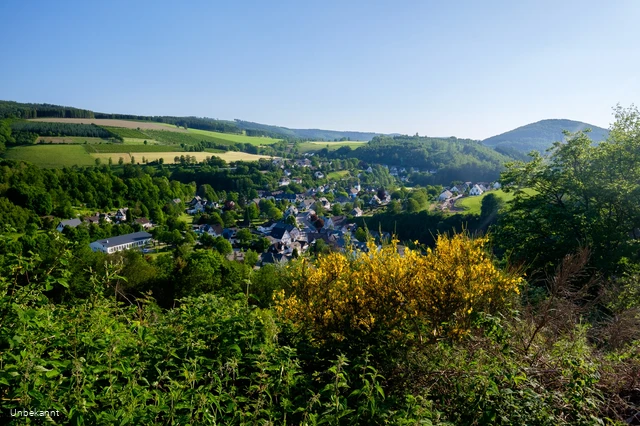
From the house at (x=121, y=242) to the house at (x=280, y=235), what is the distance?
19.7 m

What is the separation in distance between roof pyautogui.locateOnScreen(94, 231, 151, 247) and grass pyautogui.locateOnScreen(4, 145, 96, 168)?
153 feet

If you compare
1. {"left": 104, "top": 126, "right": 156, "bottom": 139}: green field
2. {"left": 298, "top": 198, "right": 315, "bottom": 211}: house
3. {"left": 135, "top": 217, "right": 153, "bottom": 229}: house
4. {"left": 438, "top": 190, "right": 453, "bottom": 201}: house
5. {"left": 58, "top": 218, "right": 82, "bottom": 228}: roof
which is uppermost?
{"left": 104, "top": 126, "right": 156, "bottom": 139}: green field

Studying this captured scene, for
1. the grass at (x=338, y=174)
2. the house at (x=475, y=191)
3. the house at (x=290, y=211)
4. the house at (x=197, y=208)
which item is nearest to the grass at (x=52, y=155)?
the house at (x=197, y=208)

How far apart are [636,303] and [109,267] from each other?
868 centimetres

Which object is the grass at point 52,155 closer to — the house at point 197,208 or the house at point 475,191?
the house at point 197,208

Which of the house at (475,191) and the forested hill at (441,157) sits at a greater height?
the forested hill at (441,157)

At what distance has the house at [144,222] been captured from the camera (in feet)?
205

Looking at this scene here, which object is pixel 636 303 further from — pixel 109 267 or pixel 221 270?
pixel 221 270

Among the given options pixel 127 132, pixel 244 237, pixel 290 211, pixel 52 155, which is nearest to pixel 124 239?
pixel 244 237

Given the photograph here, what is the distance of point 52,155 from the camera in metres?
87.6

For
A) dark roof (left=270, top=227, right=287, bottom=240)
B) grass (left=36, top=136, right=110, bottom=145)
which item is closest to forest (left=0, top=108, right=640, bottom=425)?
dark roof (left=270, top=227, right=287, bottom=240)

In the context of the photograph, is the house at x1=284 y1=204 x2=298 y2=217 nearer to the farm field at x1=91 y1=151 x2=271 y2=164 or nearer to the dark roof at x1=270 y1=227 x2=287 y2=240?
the dark roof at x1=270 y1=227 x2=287 y2=240

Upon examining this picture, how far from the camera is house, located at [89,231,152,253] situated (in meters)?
47.6

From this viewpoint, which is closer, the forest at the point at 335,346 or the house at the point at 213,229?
the forest at the point at 335,346
